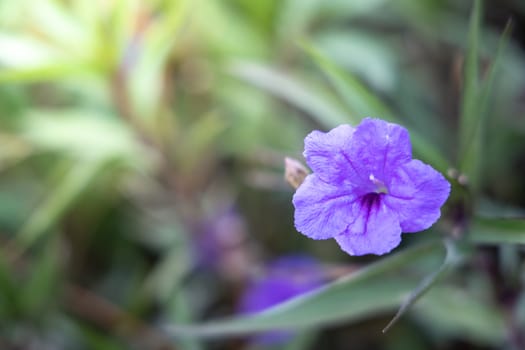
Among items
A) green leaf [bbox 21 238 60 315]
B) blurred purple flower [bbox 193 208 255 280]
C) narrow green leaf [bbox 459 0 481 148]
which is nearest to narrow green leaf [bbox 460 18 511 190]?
narrow green leaf [bbox 459 0 481 148]

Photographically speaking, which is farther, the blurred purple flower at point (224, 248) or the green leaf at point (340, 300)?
the blurred purple flower at point (224, 248)

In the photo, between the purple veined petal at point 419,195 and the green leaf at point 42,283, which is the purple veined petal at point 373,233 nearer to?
the purple veined petal at point 419,195

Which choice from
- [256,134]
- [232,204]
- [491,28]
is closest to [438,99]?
[491,28]

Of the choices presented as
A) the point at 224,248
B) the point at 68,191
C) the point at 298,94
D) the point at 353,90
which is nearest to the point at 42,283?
the point at 68,191

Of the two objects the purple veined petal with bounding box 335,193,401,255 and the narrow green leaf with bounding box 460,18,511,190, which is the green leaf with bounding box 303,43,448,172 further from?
the purple veined petal with bounding box 335,193,401,255

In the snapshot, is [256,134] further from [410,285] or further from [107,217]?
[410,285]

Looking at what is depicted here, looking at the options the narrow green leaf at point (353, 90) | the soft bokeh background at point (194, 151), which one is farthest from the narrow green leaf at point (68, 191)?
the narrow green leaf at point (353, 90)
